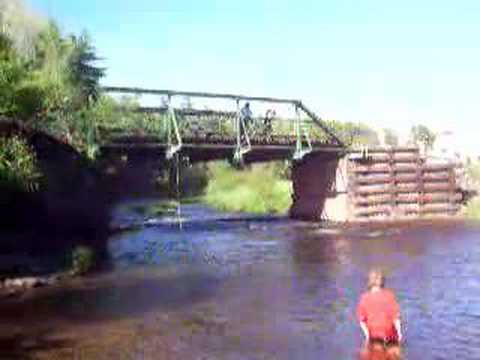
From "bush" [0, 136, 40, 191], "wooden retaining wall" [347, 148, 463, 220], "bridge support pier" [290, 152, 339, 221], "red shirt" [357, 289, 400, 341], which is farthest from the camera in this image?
"bridge support pier" [290, 152, 339, 221]

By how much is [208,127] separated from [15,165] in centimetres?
2803

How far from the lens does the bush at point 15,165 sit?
32594 millimetres

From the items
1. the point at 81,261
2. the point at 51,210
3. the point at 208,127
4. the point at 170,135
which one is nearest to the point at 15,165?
the point at 81,261

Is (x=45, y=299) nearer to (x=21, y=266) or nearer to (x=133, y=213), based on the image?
(x=21, y=266)

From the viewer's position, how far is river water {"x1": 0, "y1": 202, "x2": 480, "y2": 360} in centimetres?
1920

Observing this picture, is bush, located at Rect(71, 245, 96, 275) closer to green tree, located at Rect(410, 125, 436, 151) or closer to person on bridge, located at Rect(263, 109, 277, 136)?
person on bridge, located at Rect(263, 109, 277, 136)

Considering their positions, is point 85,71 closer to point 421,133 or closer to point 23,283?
point 23,283

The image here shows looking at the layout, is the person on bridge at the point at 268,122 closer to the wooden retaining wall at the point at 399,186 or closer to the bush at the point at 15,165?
the wooden retaining wall at the point at 399,186

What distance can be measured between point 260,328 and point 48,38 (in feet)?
136

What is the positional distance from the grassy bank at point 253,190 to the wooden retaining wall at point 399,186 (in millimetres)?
15534

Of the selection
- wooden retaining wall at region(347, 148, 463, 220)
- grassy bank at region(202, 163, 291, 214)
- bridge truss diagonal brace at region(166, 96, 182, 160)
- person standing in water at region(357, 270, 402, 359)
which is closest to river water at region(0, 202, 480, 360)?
person standing in water at region(357, 270, 402, 359)

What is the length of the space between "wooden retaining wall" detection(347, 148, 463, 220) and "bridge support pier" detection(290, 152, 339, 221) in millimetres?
2809

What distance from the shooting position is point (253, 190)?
81.5m

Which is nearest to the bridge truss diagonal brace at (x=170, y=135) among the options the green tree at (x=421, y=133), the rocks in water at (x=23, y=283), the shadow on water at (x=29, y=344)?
the rocks in water at (x=23, y=283)
